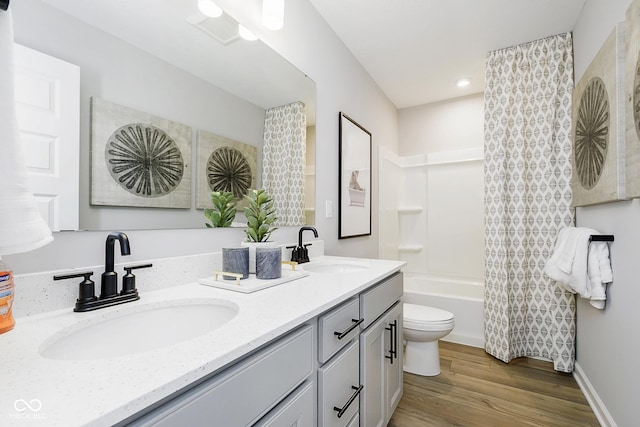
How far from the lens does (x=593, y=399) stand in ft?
5.65

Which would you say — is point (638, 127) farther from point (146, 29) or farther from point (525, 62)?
point (146, 29)

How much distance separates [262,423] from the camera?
0.65 m

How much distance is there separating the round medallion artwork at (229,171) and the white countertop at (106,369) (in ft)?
1.81

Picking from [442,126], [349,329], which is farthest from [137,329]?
[442,126]

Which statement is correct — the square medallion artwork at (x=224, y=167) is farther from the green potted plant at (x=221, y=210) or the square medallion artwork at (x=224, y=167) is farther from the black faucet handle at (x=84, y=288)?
the black faucet handle at (x=84, y=288)

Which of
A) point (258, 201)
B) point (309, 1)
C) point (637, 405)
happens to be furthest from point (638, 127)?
point (309, 1)

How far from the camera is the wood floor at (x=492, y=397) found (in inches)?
63.9

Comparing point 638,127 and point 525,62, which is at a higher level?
point 525,62

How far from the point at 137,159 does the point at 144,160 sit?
0.9 inches

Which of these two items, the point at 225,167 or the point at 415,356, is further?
the point at 415,356

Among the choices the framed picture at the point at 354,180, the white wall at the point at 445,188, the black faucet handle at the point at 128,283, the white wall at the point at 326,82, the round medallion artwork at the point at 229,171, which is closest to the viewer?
the black faucet handle at the point at 128,283

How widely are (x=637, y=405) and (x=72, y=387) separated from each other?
1.94 m

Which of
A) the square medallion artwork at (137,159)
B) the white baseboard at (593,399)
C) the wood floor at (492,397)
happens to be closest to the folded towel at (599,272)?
the white baseboard at (593,399)

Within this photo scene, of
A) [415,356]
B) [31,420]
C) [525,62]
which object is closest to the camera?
[31,420]
